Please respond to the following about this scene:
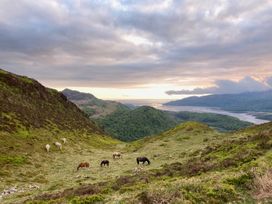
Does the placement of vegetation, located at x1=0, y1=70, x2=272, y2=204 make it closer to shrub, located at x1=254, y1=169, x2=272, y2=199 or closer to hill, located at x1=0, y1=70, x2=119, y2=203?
shrub, located at x1=254, y1=169, x2=272, y2=199

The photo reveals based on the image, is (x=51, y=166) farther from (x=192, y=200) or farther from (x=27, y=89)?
(x=27, y=89)

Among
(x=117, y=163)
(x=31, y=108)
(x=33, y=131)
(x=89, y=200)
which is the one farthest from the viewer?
(x=31, y=108)

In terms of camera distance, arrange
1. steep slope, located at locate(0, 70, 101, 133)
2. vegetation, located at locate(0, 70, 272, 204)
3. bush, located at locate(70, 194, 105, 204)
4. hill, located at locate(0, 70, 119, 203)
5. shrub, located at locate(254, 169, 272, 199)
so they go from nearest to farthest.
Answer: shrub, located at locate(254, 169, 272, 199), vegetation, located at locate(0, 70, 272, 204), bush, located at locate(70, 194, 105, 204), hill, located at locate(0, 70, 119, 203), steep slope, located at locate(0, 70, 101, 133)

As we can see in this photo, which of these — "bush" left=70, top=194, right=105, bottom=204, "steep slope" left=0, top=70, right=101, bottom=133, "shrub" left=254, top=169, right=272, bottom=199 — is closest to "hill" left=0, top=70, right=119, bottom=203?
"steep slope" left=0, top=70, right=101, bottom=133

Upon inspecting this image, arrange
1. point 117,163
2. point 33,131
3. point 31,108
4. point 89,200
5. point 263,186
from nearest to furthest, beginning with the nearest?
point 263,186
point 89,200
point 117,163
point 33,131
point 31,108

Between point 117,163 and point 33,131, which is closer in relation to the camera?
point 117,163

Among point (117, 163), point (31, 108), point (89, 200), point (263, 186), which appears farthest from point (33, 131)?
point (263, 186)

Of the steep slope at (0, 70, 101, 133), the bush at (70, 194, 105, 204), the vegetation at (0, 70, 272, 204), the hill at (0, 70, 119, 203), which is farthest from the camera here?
the steep slope at (0, 70, 101, 133)

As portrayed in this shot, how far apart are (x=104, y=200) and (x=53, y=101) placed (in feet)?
389

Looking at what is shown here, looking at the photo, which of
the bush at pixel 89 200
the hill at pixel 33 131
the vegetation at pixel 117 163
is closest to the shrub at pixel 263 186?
the vegetation at pixel 117 163

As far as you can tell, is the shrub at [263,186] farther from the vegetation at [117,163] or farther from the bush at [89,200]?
the bush at [89,200]

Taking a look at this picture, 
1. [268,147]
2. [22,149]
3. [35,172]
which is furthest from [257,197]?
[22,149]

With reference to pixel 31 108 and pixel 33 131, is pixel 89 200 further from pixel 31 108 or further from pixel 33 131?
pixel 31 108

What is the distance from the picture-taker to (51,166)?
5731 cm
